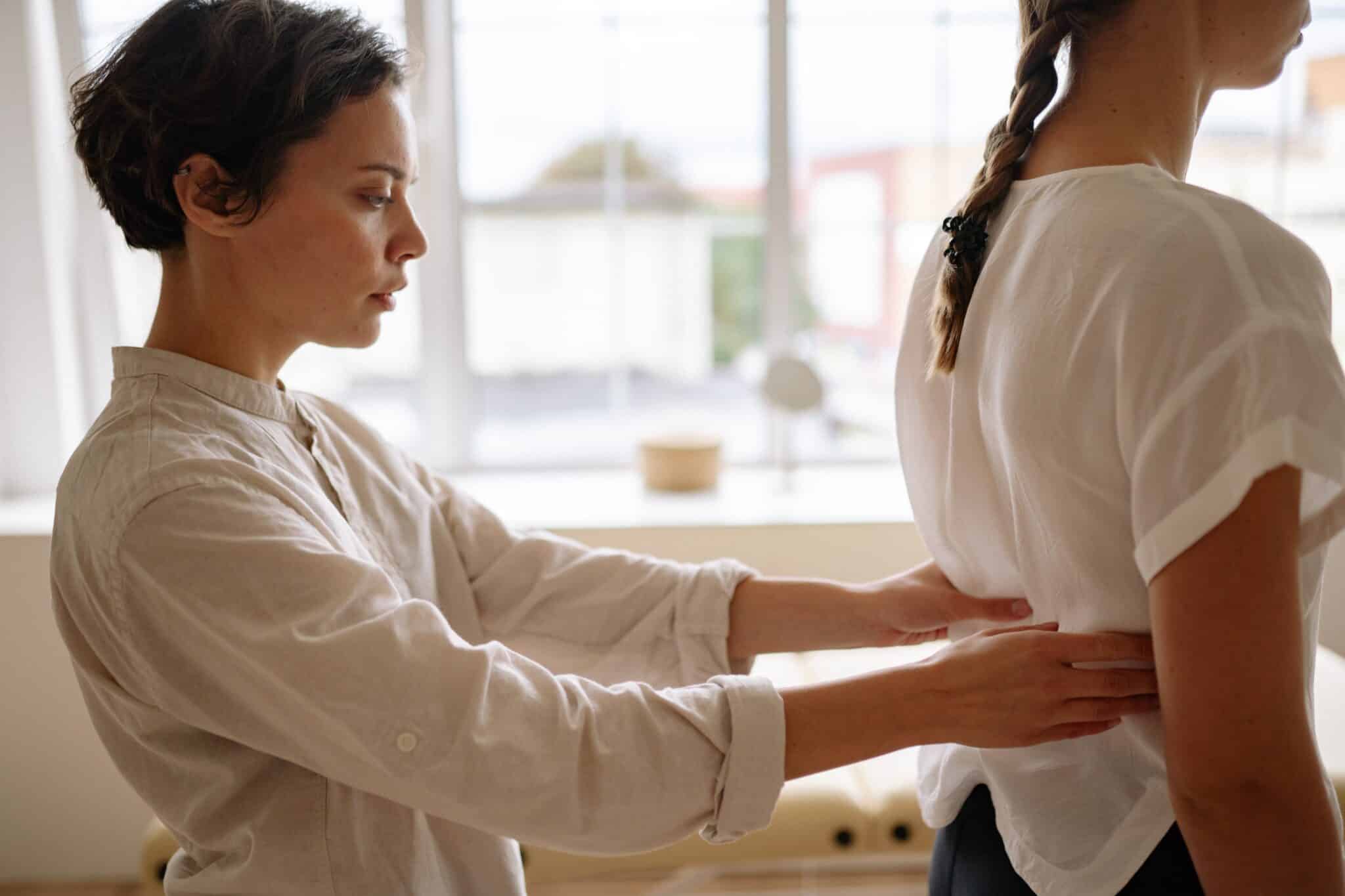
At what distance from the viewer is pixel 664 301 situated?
3.16m

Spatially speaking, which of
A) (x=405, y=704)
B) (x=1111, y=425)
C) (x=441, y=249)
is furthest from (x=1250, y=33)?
(x=441, y=249)

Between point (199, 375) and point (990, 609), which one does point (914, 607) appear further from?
point (199, 375)

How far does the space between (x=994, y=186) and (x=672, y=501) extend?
1964 mm

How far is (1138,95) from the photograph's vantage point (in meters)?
0.90

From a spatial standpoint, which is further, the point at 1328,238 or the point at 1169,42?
the point at 1328,238

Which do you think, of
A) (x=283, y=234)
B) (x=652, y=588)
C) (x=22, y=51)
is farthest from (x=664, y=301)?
(x=283, y=234)

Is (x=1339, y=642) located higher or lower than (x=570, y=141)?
lower

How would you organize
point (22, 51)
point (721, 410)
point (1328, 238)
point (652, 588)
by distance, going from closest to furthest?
point (652, 588), point (22, 51), point (1328, 238), point (721, 410)

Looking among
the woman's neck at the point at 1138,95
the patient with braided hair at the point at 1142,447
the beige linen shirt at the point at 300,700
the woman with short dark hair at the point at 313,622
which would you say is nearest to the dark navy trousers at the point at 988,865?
the patient with braided hair at the point at 1142,447

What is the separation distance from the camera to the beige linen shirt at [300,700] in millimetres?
901

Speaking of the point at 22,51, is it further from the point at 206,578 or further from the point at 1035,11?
the point at 1035,11

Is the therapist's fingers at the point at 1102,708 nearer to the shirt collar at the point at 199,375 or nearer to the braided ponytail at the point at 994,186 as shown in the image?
the braided ponytail at the point at 994,186

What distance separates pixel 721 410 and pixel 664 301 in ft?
1.15

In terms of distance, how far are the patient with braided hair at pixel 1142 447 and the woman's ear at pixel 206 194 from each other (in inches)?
25.7
